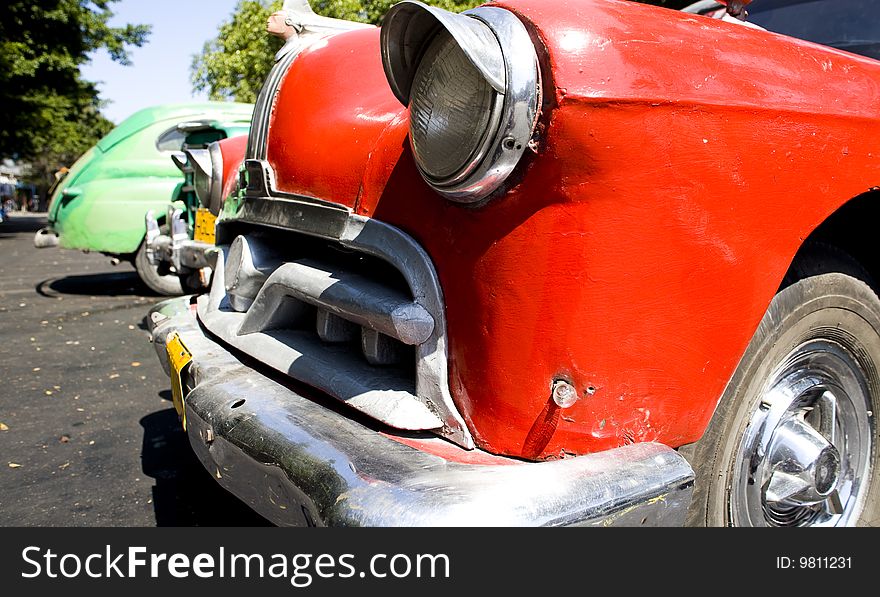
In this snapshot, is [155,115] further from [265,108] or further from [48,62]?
[48,62]

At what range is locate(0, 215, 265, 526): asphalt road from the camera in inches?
105

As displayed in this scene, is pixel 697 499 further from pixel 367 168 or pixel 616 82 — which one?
pixel 367 168

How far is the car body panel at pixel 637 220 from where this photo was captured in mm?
1338

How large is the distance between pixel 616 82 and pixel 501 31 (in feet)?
0.77

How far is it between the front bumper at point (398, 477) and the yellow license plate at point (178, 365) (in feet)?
1.23

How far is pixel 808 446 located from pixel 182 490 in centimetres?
225

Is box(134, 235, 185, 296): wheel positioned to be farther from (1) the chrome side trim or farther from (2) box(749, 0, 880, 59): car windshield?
(2) box(749, 0, 880, 59): car windshield

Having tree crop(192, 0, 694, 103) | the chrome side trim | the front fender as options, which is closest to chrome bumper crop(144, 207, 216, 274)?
the chrome side trim

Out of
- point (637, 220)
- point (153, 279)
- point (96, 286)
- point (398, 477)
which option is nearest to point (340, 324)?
point (398, 477)

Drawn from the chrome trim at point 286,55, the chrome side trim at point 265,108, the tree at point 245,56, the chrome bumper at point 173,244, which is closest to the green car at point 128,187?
the chrome bumper at point 173,244

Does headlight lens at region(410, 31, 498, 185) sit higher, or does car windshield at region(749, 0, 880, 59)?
car windshield at region(749, 0, 880, 59)

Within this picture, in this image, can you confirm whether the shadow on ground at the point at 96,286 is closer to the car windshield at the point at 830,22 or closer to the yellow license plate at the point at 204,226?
the yellow license plate at the point at 204,226

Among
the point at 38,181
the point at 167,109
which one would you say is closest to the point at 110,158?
the point at 167,109

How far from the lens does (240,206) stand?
252 centimetres
